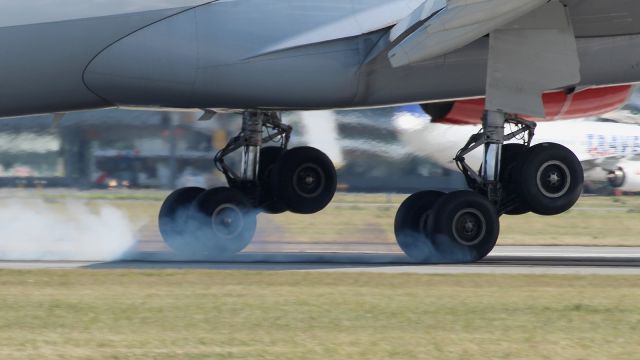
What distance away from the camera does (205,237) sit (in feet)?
65.5

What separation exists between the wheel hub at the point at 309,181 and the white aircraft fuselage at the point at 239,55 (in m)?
2.55

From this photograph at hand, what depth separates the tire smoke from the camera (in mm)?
19759

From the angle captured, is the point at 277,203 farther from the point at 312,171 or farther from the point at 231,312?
the point at 231,312

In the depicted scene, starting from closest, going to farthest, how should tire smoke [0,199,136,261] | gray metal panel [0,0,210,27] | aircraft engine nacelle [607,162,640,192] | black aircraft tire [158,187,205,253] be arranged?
gray metal panel [0,0,210,27]
tire smoke [0,199,136,261]
black aircraft tire [158,187,205,253]
aircraft engine nacelle [607,162,640,192]

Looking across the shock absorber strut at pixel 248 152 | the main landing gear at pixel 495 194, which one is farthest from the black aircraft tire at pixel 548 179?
the shock absorber strut at pixel 248 152

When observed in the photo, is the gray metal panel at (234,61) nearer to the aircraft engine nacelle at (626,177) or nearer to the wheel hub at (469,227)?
the wheel hub at (469,227)

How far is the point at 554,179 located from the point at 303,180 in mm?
4798

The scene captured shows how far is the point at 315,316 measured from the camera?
12172 mm

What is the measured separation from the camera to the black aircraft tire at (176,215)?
20.5 metres

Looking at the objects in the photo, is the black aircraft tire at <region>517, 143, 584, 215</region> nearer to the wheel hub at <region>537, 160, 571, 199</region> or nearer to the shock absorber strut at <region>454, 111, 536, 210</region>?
the wheel hub at <region>537, 160, 571, 199</region>

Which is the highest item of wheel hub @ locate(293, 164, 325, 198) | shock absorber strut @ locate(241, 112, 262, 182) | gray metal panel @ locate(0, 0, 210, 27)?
gray metal panel @ locate(0, 0, 210, 27)

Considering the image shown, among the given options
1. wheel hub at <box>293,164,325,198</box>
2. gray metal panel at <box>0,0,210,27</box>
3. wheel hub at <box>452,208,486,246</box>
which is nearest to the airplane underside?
wheel hub at <box>452,208,486,246</box>

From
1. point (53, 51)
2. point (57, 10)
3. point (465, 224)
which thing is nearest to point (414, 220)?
point (465, 224)

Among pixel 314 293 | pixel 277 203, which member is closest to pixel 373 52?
pixel 277 203
